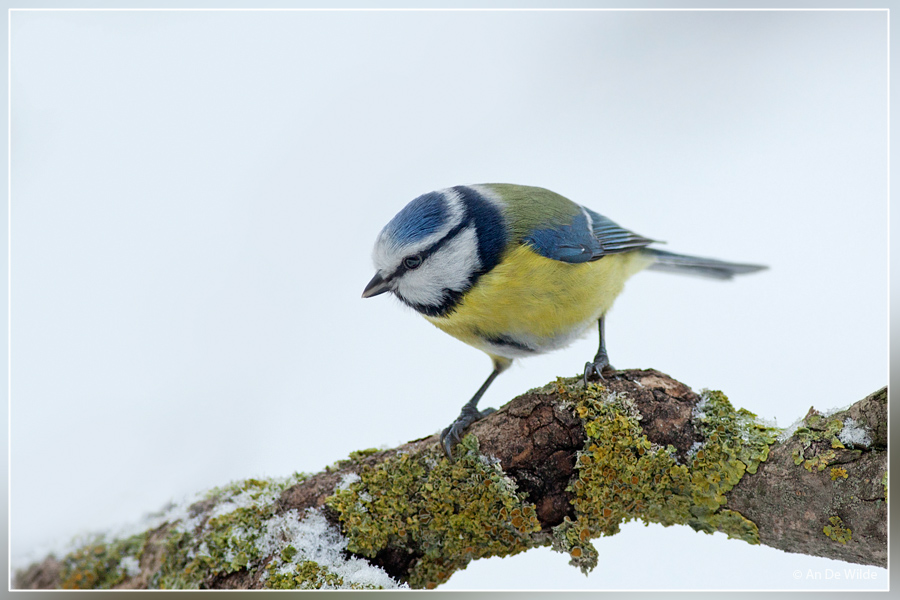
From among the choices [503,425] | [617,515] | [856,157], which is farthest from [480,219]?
[856,157]

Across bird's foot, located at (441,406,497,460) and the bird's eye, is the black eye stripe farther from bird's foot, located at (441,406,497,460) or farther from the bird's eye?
bird's foot, located at (441,406,497,460)

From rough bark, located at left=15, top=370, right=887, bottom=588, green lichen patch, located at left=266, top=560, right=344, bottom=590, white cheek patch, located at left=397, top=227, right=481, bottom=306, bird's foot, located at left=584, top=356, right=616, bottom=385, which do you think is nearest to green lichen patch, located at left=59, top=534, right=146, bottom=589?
rough bark, located at left=15, top=370, right=887, bottom=588

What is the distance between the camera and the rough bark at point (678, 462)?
1.11 meters

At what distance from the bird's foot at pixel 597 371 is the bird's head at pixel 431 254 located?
314 mm

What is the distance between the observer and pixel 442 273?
1.30 metres

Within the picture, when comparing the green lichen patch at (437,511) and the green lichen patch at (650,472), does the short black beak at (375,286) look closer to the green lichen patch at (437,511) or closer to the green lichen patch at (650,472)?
the green lichen patch at (437,511)

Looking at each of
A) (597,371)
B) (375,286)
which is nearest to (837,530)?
(597,371)

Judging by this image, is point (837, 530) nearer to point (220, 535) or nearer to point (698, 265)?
point (698, 265)

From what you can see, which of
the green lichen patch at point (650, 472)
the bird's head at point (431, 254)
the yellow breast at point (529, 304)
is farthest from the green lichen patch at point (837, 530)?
the bird's head at point (431, 254)

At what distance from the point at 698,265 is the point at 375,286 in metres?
1.04

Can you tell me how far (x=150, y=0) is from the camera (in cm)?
164

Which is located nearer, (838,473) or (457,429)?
(838,473)

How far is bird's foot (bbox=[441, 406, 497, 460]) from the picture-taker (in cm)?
133

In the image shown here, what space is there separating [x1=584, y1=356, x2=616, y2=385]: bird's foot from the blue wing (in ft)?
0.78
